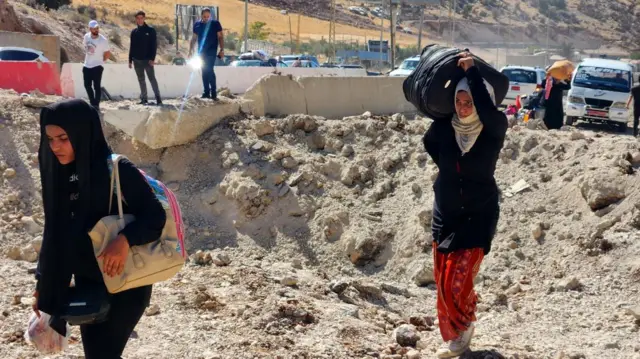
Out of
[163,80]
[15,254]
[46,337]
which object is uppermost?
[163,80]

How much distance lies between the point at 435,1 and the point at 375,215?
39.1 metres

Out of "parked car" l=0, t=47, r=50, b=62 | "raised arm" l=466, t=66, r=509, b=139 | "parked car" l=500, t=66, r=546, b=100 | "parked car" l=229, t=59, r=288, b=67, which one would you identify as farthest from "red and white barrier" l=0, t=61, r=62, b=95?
"parked car" l=500, t=66, r=546, b=100

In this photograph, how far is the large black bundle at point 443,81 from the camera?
177 inches

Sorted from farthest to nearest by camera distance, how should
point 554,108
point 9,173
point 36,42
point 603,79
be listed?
point 36,42 → point 603,79 → point 554,108 → point 9,173

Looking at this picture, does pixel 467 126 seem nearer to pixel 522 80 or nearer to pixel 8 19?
pixel 522 80

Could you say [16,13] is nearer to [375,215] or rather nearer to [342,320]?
[375,215]

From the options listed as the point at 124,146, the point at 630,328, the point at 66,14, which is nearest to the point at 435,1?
the point at 66,14

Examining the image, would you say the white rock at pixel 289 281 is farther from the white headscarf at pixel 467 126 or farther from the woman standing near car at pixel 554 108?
the woman standing near car at pixel 554 108

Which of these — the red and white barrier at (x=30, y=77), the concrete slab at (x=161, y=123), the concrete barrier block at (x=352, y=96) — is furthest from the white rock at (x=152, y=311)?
the red and white barrier at (x=30, y=77)

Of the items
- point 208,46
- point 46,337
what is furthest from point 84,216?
point 208,46

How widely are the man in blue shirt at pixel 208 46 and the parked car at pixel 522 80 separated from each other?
13142 millimetres

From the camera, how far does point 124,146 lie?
1087cm

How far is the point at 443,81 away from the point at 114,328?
225 cm

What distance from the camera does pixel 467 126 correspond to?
4453 millimetres
